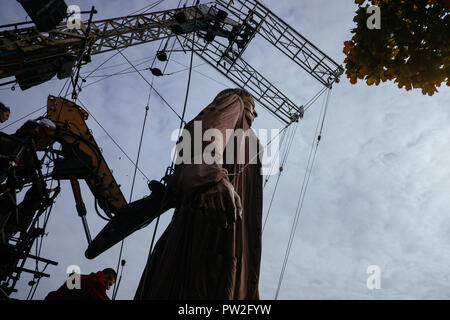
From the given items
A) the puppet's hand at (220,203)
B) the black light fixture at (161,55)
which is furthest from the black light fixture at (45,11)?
the puppet's hand at (220,203)

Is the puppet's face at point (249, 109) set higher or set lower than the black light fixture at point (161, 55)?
lower

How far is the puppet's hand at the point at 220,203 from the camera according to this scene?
118 centimetres

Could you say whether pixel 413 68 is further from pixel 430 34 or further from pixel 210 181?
pixel 210 181

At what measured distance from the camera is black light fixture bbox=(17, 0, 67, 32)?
17.5 feet

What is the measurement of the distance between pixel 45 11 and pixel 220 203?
5916 millimetres

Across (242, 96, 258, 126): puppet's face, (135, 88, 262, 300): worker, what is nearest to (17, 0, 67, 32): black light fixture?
(242, 96, 258, 126): puppet's face

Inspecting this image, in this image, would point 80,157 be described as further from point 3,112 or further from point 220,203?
point 220,203

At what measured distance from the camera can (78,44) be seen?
6781 mm

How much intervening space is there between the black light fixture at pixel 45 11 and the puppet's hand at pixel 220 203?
5.84 m

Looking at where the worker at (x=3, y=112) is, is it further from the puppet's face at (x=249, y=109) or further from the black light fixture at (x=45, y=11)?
the puppet's face at (x=249, y=109)

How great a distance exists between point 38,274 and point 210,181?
16.7ft

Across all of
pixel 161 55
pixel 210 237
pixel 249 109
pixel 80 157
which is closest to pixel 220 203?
pixel 210 237

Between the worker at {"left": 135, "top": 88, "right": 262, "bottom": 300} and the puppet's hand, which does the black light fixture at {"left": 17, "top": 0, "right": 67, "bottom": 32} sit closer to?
the worker at {"left": 135, "top": 88, "right": 262, "bottom": 300}
